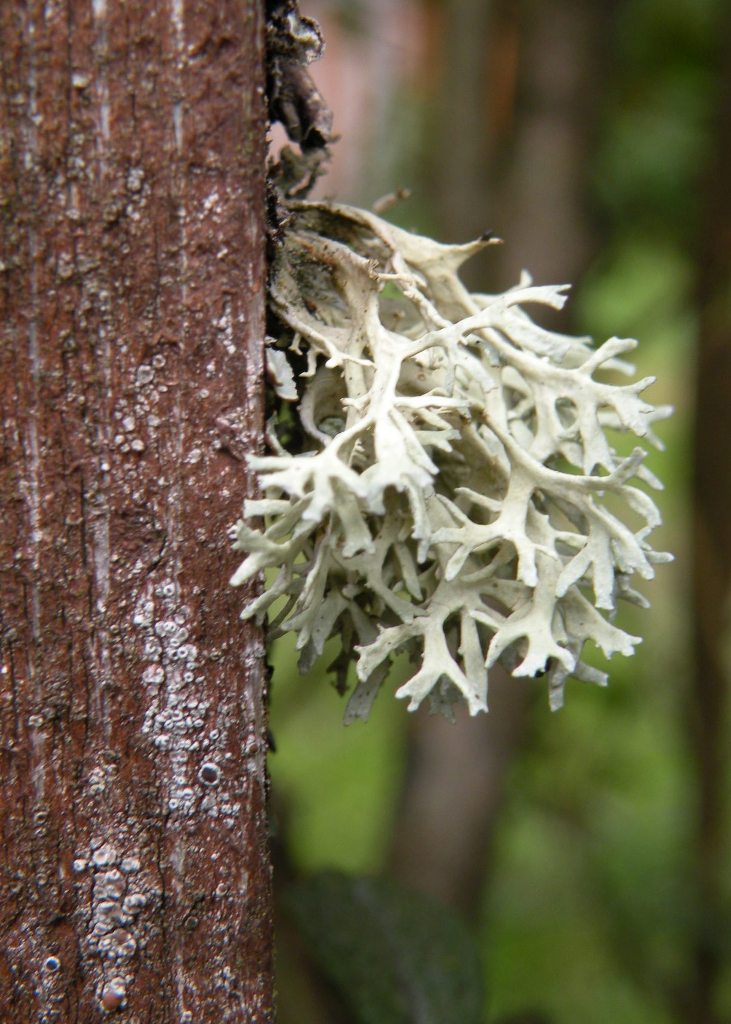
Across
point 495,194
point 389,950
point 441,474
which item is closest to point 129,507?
point 441,474

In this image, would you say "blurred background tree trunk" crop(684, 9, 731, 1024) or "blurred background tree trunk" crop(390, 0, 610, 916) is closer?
"blurred background tree trunk" crop(390, 0, 610, 916)

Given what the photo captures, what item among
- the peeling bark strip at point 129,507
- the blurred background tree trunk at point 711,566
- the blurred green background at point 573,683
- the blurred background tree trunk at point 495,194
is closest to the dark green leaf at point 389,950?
the blurred green background at point 573,683

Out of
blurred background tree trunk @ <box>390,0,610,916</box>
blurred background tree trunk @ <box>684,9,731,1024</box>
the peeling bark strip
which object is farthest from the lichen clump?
blurred background tree trunk @ <box>684,9,731,1024</box>

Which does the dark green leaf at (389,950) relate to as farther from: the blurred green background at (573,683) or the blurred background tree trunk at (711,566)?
the blurred background tree trunk at (711,566)

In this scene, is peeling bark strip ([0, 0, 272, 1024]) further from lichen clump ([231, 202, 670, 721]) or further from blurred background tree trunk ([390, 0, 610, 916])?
blurred background tree trunk ([390, 0, 610, 916])

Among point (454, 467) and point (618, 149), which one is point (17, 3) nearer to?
point (454, 467)

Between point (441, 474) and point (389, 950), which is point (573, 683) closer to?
point (389, 950)
